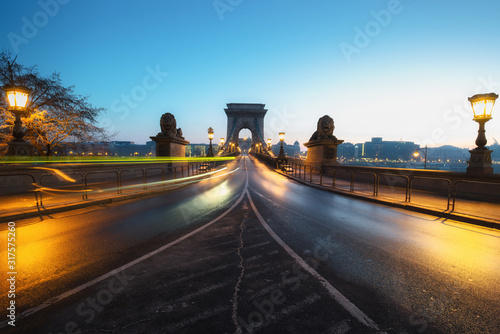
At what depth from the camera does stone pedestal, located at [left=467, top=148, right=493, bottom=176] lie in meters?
9.04

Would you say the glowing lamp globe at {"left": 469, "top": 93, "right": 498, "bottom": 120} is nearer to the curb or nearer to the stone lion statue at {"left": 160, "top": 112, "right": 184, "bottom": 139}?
the curb

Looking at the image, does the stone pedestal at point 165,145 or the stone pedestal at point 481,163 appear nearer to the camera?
the stone pedestal at point 481,163

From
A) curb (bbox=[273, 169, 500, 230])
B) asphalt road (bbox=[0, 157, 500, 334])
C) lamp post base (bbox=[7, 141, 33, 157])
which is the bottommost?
curb (bbox=[273, 169, 500, 230])

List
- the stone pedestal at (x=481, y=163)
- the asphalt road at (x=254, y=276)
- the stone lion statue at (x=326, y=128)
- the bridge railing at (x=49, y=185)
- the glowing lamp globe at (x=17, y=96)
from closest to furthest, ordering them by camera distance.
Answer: the asphalt road at (x=254, y=276) < the bridge railing at (x=49, y=185) < the stone pedestal at (x=481, y=163) < the glowing lamp globe at (x=17, y=96) < the stone lion statue at (x=326, y=128)

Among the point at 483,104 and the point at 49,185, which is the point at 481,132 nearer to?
the point at 483,104

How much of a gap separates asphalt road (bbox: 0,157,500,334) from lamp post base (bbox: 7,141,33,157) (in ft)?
17.8

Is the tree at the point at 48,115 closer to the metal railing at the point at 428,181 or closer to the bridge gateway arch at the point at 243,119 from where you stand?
the metal railing at the point at 428,181

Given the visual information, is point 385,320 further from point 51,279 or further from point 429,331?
point 51,279

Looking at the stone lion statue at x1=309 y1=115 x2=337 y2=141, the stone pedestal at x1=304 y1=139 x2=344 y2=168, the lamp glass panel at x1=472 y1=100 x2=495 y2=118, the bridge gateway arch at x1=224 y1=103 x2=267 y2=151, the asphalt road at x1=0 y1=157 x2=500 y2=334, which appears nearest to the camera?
the asphalt road at x1=0 y1=157 x2=500 y2=334

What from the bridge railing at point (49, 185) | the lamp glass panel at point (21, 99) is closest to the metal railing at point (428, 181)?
the bridge railing at point (49, 185)

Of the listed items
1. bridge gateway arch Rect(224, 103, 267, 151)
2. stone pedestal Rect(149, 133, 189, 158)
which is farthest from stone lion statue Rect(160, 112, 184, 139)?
bridge gateway arch Rect(224, 103, 267, 151)

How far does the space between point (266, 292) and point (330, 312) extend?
811mm

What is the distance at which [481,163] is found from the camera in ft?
29.8

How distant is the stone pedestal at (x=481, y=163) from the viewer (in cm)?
904
